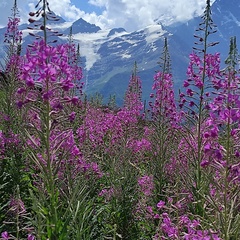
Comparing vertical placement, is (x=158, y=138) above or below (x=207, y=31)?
below

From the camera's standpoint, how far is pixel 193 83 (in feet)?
18.2

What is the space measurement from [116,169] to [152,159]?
1.19 meters

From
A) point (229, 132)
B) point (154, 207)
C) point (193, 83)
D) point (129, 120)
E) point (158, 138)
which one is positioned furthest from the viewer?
point (129, 120)

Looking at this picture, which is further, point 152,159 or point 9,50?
point 9,50

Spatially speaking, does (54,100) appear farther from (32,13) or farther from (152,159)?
(152,159)

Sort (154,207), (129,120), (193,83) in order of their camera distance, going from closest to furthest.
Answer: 1. (193,83)
2. (154,207)
3. (129,120)

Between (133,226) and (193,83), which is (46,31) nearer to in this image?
(193,83)

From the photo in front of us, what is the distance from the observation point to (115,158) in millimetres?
6973

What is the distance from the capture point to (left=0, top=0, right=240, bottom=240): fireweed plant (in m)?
3.25

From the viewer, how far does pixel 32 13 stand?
133 inches

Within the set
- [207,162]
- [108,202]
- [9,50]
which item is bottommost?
[108,202]

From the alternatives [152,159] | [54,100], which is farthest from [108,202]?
[54,100]

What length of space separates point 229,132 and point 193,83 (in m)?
2.47

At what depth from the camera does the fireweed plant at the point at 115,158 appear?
3.25 m
